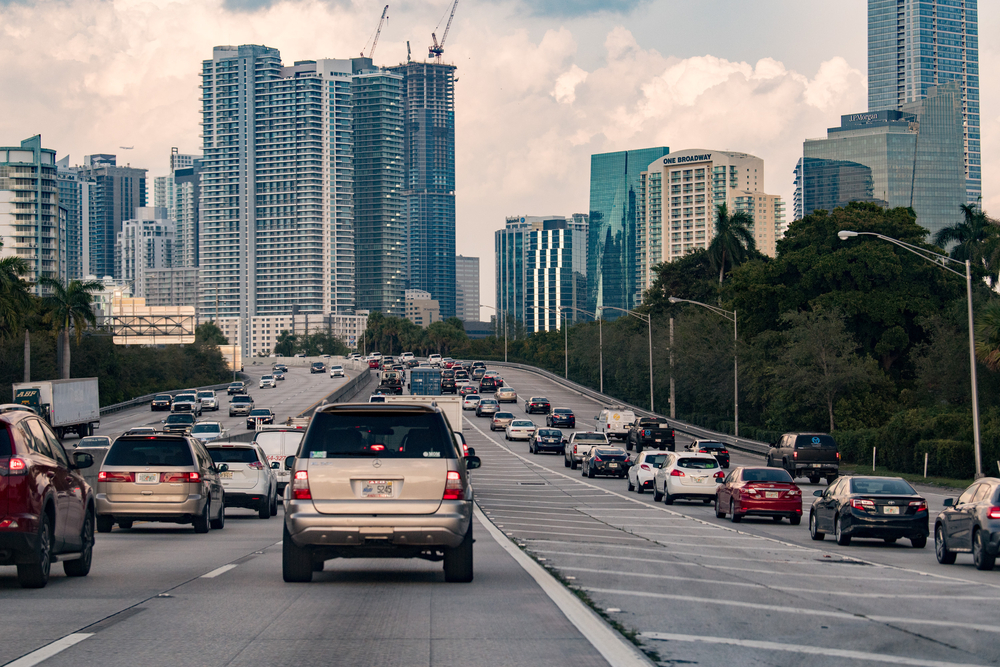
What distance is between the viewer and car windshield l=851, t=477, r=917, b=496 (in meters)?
20.8

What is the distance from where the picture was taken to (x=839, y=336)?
60281 mm

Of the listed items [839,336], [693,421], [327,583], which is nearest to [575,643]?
[327,583]

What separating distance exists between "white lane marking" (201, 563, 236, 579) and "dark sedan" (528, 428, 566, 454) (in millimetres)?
45485

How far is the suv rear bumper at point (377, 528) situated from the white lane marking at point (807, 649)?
3065 mm

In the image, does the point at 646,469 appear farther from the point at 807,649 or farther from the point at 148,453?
the point at 807,649

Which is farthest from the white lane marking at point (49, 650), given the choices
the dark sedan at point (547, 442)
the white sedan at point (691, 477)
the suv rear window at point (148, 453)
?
the dark sedan at point (547, 442)

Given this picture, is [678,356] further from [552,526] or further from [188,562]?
[188,562]

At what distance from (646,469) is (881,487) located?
52.4 feet

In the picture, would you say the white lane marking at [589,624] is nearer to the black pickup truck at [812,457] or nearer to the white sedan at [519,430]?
the black pickup truck at [812,457]

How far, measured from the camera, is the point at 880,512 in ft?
67.3

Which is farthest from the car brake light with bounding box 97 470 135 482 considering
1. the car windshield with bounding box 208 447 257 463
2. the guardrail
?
Answer: the guardrail

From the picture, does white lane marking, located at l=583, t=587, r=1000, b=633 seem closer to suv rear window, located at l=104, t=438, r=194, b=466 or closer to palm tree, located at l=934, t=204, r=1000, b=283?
suv rear window, located at l=104, t=438, r=194, b=466

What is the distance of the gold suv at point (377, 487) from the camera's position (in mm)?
12188

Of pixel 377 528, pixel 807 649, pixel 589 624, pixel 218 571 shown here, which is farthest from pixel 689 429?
pixel 807 649
